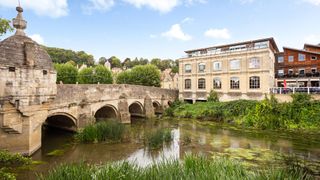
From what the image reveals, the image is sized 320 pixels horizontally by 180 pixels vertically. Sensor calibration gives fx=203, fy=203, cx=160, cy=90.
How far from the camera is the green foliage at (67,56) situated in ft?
212

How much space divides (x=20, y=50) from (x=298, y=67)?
30203 mm

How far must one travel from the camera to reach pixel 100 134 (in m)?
13.7

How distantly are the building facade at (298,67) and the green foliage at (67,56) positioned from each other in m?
59.5

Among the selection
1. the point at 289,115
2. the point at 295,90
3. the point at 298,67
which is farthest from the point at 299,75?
the point at 289,115

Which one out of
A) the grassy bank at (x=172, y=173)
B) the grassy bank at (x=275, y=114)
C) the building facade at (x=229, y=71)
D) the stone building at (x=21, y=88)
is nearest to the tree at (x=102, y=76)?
the building facade at (x=229, y=71)

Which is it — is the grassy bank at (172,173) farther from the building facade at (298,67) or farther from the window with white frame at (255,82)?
the building facade at (298,67)

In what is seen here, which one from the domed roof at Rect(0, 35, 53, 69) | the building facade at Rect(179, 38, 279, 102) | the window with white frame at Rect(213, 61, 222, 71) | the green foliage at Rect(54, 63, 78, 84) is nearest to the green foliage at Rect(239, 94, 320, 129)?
the building facade at Rect(179, 38, 279, 102)

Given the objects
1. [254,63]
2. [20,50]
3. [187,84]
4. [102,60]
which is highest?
[102,60]

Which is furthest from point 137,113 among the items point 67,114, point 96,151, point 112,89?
point 96,151

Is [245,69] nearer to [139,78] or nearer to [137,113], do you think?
[137,113]

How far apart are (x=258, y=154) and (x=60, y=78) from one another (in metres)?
31.9

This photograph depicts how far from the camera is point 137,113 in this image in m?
25.8

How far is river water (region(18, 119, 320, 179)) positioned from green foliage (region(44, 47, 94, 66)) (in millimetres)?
55683

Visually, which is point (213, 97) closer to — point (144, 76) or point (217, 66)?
point (217, 66)
